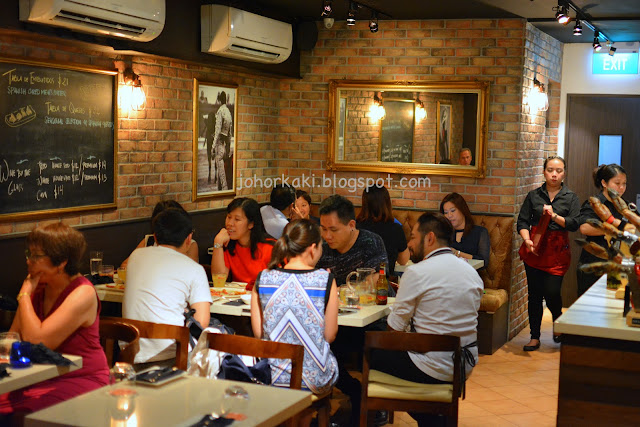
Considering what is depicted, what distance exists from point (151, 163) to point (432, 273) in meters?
3.07

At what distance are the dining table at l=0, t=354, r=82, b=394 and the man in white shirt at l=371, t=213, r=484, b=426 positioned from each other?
5.45 ft

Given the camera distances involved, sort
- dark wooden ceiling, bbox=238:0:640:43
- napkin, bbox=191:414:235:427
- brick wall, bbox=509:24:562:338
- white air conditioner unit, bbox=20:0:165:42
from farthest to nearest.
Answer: brick wall, bbox=509:24:562:338 < dark wooden ceiling, bbox=238:0:640:43 < white air conditioner unit, bbox=20:0:165:42 < napkin, bbox=191:414:235:427

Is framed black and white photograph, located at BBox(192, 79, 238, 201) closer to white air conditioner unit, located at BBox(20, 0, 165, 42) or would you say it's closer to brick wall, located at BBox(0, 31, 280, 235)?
brick wall, located at BBox(0, 31, 280, 235)

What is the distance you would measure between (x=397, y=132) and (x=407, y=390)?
13.9 ft

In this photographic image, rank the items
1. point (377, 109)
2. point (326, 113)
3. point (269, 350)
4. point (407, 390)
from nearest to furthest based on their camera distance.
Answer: point (269, 350)
point (407, 390)
point (377, 109)
point (326, 113)

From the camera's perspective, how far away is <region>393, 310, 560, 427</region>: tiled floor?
5.40 meters

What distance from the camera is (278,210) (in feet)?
23.1

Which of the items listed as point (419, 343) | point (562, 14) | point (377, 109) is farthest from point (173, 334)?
point (377, 109)

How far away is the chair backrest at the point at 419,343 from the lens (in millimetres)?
3865

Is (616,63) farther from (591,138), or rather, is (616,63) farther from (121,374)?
(121,374)

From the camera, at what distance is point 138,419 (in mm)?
2652

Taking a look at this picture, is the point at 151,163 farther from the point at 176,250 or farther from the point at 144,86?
the point at 176,250

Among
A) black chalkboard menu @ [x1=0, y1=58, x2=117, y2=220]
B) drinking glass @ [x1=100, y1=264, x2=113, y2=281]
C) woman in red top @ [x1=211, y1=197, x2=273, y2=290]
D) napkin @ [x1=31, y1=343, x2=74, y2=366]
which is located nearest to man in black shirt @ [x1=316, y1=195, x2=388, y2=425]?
woman in red top @ [x1=211, y1=197, x2=273, y2=290]

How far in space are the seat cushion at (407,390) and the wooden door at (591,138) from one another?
17.8ft
